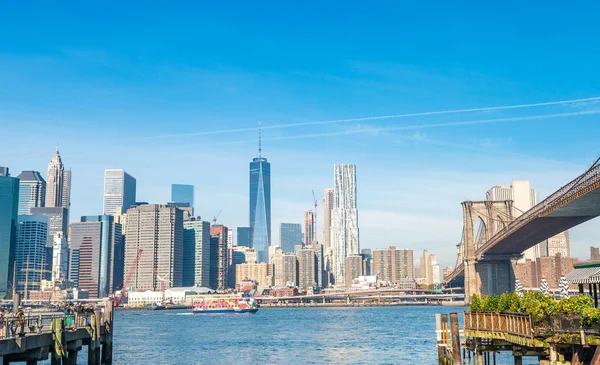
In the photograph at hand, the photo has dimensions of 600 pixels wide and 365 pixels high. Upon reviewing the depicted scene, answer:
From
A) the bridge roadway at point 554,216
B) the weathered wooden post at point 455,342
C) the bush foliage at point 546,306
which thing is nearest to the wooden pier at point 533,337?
the weathered wooden post at point 455,342

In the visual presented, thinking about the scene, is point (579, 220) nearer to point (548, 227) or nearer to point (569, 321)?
point (548, 227)

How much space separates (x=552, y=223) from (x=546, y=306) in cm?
7304

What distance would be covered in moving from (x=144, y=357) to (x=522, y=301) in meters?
40.8

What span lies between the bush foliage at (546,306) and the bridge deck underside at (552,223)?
36.6 metres

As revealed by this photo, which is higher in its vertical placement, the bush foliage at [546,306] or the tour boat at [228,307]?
the bush foliage at [546,306]

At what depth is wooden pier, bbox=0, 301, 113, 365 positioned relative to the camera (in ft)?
99.1

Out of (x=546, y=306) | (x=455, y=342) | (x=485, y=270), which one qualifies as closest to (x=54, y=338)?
(x=455, y=342)

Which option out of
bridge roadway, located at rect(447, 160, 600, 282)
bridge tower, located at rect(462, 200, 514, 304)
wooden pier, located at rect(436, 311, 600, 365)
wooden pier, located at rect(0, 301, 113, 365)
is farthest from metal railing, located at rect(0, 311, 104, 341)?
bridge tower, located at rect(462, 200, 514, 304)

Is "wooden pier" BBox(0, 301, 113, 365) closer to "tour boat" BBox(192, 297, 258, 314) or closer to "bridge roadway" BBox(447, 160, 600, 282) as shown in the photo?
"bridge roadway" BBox(447, 160, 600, 282)

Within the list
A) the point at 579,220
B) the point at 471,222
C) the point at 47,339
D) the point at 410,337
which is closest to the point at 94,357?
the point at 47,339

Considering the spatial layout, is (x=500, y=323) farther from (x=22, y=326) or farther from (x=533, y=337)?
(x=22, y=326)

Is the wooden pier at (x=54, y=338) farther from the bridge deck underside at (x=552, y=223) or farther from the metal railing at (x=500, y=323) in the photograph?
the bridge deck underside at (x=552, y=223)

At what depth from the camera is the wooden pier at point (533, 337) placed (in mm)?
27125

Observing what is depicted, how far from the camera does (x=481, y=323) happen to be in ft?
110
